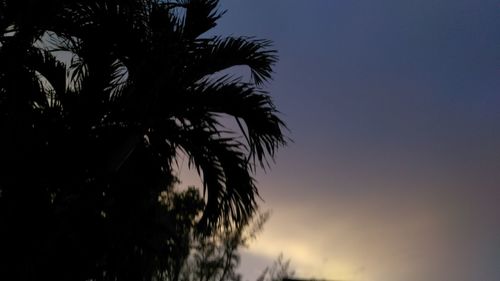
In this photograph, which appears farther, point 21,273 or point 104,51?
point 104,51

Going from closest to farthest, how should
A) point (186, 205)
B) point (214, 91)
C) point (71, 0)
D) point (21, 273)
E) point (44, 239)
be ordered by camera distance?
point (21, 273), point (44, 239), point (71, 0), point (214, 91), point (186, 205)

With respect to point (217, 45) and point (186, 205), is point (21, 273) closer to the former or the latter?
point (217, 45)

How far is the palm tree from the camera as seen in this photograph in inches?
146

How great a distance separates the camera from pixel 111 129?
4.89 metres

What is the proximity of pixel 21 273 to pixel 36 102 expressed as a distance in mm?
1965

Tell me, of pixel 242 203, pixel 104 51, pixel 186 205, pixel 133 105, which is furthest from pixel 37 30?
pixel 186 205

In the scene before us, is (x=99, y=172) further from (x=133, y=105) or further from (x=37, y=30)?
(x=37, y=30)

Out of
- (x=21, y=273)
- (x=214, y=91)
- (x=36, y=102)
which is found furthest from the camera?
(x=214, y=91)

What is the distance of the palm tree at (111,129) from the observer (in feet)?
12.2

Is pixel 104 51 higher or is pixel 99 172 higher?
pixel 104 51

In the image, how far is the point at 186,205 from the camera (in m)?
15.9

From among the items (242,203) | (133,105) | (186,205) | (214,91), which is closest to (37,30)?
(133,105)

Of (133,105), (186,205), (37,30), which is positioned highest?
(186,205)

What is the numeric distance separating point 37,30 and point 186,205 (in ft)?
41.2
